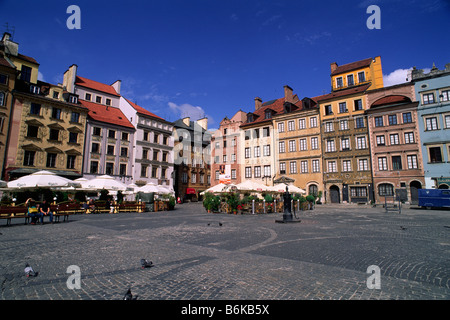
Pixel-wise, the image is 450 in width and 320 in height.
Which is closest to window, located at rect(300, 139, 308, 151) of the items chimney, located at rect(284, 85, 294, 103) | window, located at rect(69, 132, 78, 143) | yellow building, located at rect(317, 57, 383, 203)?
yellow building, located at rect(317, 57, 383, 203)

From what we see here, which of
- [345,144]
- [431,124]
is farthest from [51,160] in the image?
[431,124]

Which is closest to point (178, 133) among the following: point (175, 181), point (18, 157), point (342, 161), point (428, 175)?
point (175, 181)

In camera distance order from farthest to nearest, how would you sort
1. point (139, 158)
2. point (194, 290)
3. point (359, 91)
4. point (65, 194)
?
point (139, 158), point (359, 91), point (65, 194), point (194, 290)

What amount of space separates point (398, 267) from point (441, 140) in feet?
112

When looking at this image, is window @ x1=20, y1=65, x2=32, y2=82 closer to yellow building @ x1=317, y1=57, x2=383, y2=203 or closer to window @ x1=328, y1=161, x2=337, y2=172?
yellow building @ x1=317, y1=57, x2=383, y2=203

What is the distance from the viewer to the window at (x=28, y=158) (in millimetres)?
29984

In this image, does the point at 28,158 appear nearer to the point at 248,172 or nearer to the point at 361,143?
the point at 248,172

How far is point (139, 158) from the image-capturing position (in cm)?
4169

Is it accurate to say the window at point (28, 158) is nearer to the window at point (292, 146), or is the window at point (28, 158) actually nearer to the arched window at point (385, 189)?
the window at point (292, 146)

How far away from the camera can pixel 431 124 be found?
31516mm

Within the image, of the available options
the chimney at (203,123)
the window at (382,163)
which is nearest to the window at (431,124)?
the window at (382,163)
